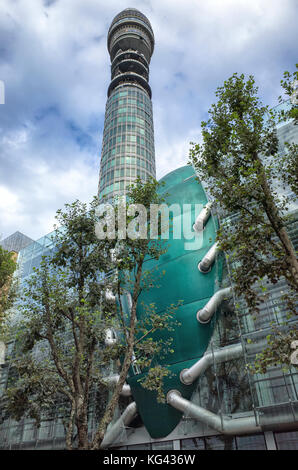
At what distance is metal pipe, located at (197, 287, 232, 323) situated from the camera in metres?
17.2

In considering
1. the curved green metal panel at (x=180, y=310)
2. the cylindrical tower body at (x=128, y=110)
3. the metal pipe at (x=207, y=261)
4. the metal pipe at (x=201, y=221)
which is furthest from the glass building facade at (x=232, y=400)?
the cylindrical tower body at (x=128, y=110)

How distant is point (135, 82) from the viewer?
7119 centimetres

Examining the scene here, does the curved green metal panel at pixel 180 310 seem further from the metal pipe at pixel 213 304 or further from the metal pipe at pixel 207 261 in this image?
the metal pipe at pixel 213 304

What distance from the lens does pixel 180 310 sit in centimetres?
1844

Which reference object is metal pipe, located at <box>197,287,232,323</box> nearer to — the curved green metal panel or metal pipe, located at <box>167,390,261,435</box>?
the curved green metal panel

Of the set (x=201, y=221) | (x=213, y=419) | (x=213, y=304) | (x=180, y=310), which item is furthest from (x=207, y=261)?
(x=213, y=419)

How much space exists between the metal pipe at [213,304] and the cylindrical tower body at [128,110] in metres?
37.0

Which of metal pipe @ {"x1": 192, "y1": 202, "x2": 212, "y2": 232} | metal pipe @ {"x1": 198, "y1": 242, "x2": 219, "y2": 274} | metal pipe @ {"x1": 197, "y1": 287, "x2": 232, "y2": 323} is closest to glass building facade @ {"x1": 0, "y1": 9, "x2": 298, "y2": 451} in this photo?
metal pipe @ {"x1": 197, "y1": 287, "x2": 232, "y2": 323}

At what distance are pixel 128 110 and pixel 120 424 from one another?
55632mm

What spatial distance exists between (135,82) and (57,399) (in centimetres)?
6373

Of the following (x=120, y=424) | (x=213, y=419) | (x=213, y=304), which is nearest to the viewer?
(x=213, y=419)

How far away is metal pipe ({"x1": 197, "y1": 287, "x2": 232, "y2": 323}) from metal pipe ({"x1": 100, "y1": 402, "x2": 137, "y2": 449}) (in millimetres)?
6579

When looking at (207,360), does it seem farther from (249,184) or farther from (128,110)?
(128,110)
